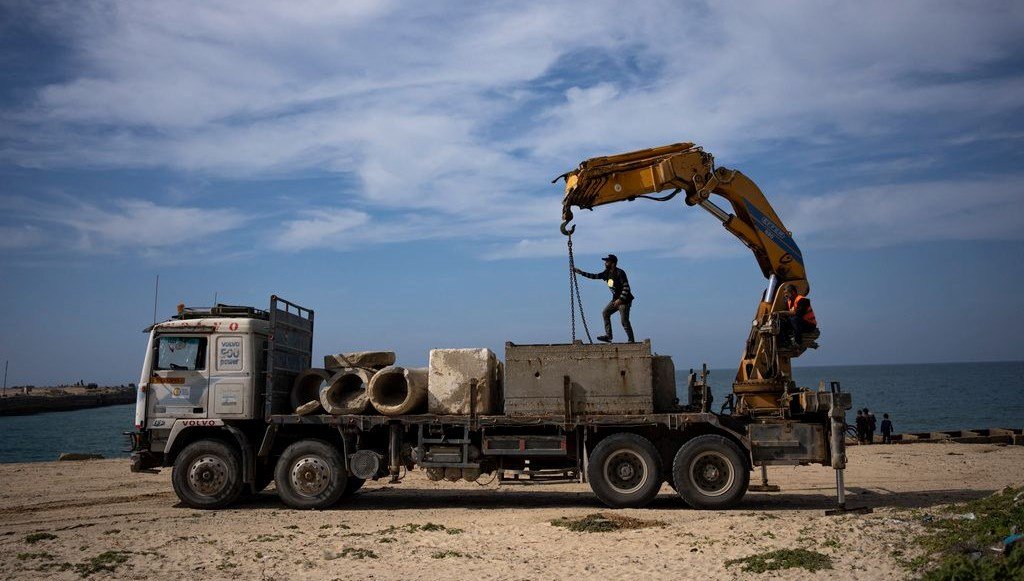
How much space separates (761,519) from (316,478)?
25.1 feet

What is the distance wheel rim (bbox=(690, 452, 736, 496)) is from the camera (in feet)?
44.4

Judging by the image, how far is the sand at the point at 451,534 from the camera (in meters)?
9.59

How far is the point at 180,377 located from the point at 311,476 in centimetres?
305

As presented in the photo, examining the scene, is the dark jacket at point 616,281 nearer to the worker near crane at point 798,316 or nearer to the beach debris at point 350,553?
the worker near crane at point 798,316

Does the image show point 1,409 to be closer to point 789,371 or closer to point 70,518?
point 70,518

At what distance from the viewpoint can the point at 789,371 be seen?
14508 millimetres

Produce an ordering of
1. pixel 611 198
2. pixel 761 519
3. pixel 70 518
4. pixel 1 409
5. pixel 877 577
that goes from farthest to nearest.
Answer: pixel 1 409, pixel 611 198, pixel 70 518, pixel 761 519, pixel 877 577

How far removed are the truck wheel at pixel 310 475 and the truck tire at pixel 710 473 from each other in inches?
235

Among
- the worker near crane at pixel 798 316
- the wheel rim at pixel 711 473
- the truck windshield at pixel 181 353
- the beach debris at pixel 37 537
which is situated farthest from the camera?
the truck windshield at pixel 181 353

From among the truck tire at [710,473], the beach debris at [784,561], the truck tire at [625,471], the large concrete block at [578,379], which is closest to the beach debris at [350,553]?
the large concrete block at [578,379]

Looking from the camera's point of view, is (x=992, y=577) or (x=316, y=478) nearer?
(x=992, y=577)

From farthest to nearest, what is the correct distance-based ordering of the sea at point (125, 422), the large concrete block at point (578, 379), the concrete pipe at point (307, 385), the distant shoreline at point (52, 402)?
1. the distant shoreline at point (52, 402)
2. the sea at point (125, 422)
3. the concrete pipe at point (307, 385)
4. the large concrete block at point (578, 379)

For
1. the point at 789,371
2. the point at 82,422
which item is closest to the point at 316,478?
the point at 789,371

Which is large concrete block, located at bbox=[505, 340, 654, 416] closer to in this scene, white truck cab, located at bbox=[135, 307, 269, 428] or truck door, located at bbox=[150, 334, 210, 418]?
white truck cab, located at bbox=[135, 307, 269, 428]
